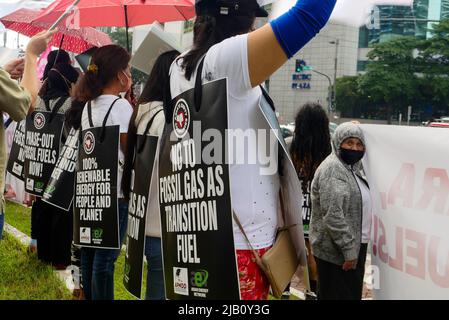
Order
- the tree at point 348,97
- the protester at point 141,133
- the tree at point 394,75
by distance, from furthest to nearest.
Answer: the tree at point 348,97 < the tree at point 394,75 < the protester at point 141,133

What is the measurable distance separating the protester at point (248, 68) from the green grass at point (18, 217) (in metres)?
5.04

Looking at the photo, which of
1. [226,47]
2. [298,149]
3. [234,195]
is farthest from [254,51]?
[298,149]

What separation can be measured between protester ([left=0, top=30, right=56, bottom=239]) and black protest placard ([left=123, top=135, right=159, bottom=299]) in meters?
0.51

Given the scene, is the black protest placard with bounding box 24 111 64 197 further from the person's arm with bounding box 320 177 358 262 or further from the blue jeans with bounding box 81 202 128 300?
the person's arm with bounding box 320 177 358 262

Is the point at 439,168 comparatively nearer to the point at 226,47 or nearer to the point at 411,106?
the point at 226,47

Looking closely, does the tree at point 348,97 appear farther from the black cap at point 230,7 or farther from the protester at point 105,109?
the black cap at point 230,7

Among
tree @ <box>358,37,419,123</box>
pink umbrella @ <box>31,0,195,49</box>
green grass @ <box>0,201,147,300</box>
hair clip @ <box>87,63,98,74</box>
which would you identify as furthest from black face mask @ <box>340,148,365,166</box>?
tree @ <box>358,37,419,123</box>

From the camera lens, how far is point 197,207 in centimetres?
180

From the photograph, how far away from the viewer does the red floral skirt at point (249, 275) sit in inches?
72.4

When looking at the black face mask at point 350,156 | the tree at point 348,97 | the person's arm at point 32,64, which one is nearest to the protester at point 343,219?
the black face mask at point 350,156

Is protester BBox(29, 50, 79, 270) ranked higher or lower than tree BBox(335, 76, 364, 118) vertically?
lower

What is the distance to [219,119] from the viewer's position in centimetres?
175

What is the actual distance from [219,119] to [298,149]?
8.49ft

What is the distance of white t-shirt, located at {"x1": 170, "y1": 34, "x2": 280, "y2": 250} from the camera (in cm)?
177
